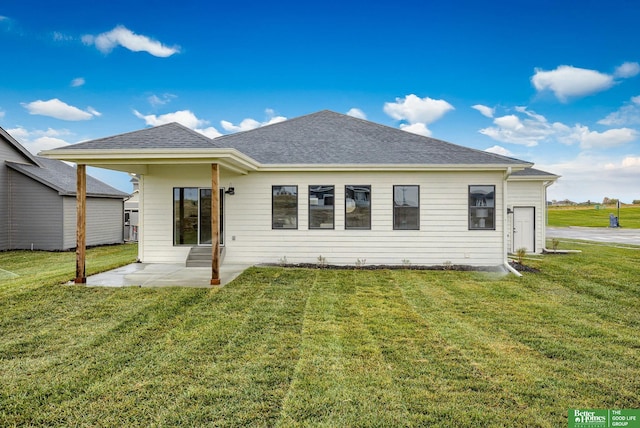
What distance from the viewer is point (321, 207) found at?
10000mm

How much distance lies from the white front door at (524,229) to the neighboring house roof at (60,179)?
18503 millimetres

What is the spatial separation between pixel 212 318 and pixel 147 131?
525cm

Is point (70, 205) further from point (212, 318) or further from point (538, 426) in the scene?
point (538, 426)

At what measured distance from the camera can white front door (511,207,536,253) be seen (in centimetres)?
1289

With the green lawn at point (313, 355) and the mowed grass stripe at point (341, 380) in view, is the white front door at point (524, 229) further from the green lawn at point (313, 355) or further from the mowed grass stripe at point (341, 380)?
the mowed grass stripe at point (341, 380)

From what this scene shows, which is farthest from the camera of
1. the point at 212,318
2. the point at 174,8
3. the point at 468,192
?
the point at 174,8

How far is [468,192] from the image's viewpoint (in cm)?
977

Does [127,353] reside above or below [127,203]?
below

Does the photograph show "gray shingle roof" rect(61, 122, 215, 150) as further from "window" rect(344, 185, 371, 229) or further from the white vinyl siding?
"window" rect(344, 185, 371, 229)

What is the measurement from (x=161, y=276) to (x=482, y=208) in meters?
8.91

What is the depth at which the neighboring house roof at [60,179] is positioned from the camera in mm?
14672

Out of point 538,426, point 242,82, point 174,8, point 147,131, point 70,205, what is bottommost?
point 538,426

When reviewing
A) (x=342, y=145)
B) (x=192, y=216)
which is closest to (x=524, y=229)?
(x=342, y=145)

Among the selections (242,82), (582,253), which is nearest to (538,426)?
(582,253)
